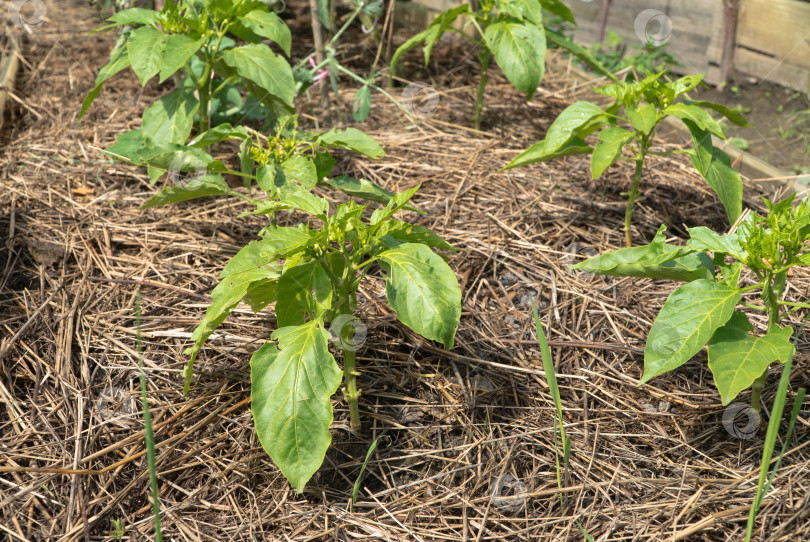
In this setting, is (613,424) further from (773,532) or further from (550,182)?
(550,182)

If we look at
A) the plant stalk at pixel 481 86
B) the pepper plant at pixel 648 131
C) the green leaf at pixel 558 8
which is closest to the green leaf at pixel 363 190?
the pepper plant at pixel 648 131

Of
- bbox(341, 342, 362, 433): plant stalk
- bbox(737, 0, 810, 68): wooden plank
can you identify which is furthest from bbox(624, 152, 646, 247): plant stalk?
bbox(737, 0, 810, 68): wooden plank

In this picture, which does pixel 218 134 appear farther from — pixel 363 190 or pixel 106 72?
pixel 106 72

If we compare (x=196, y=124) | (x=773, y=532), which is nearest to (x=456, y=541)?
(x=773, y=532)

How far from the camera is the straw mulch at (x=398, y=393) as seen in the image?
1663 millimetres

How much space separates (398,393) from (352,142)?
83cm

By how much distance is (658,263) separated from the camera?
1.75m

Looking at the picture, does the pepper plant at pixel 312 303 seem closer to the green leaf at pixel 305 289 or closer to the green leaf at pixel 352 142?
the green leaf at pixel 305 289

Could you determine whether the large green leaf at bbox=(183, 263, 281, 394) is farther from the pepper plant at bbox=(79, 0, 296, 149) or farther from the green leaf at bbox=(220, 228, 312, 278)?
the pepper plant at bbox=(79, 0, 296, 149)

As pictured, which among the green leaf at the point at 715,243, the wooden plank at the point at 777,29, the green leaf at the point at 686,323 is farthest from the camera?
the wooden plank at the point at 777,29

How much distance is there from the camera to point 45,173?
286cm

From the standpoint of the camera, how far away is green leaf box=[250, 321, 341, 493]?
4.88 ft

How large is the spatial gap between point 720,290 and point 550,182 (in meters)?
1.31

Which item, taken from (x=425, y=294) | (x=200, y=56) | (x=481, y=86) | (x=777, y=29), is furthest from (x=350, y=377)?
(x=777, y=29)
